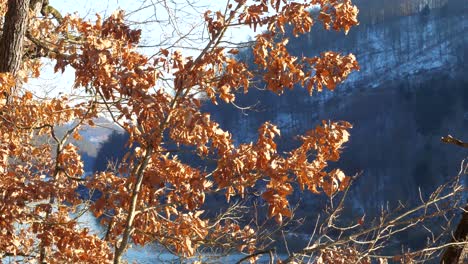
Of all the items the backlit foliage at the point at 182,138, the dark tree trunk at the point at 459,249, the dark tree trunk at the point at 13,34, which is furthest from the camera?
the dark tree trunk at the point at 13,34

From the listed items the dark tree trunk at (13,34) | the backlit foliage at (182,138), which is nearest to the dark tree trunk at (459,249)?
the backlit foliage at (182,138)

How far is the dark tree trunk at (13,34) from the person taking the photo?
689 cm

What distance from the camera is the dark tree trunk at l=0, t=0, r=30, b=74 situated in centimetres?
689

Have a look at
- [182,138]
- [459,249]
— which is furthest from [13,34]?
[459,249]

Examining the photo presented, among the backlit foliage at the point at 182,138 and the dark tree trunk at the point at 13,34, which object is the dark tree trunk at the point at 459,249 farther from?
the dark tree trunk at the point at 13,34

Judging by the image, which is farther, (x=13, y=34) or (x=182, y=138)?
(x=13, y=34)

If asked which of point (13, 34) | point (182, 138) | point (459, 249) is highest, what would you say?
point (13, 34)

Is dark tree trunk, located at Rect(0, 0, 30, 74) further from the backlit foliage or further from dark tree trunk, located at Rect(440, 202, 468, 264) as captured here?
dark tree trunk, located at Rect(440, 202, 468, 264)

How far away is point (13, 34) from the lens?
22.6 feet

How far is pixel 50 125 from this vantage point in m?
6.41

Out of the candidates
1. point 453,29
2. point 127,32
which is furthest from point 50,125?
point 453,29

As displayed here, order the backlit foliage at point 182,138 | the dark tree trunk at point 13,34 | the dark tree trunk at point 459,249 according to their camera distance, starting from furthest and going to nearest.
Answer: the dark tree trunk at point 13,34 → the dark tree trunk at point 459,249 → the backlit foliage at point 182,138

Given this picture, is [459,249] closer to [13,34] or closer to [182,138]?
[182,138]

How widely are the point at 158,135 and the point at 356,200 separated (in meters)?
56.4
